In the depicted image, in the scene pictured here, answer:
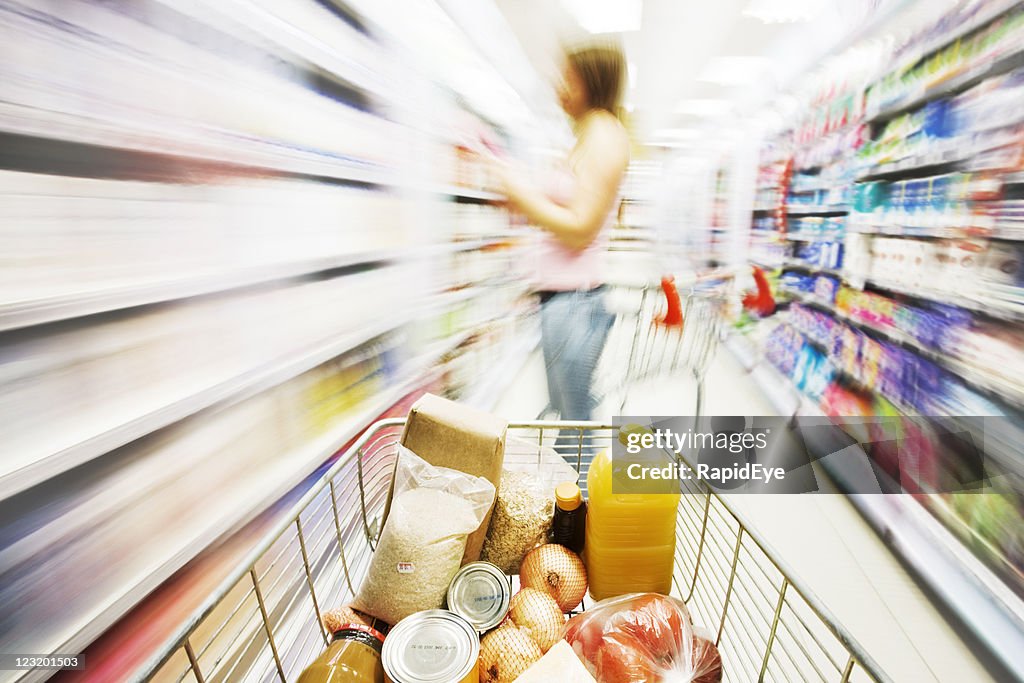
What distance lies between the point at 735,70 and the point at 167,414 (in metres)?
5.39

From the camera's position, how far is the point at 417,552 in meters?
0.69

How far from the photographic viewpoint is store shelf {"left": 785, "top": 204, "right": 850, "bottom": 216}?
2.65 metres

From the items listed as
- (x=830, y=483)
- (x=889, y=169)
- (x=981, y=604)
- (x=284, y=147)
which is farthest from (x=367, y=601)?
(x=889, y=169)

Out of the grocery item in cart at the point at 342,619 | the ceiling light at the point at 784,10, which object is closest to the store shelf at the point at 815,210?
the ceiling light at the point at 784,10

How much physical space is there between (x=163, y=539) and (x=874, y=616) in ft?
6.55

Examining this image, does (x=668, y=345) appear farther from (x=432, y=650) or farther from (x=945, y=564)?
(x=432, y=650)

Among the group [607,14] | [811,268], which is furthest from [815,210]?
[607,14]

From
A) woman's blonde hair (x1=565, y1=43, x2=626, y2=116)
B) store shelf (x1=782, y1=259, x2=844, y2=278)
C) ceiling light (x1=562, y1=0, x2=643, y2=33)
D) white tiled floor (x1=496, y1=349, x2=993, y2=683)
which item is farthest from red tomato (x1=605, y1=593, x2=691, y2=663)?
ceiling light (x1=562, y1=0, x2=643, y2=33)

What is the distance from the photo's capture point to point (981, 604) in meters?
1.42

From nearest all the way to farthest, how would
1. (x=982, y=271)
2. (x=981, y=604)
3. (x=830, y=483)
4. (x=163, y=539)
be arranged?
1. (x=163, y=539)
2. (x=981, y=604)
3. (x=982, y=271)
4. (x=830, y=483)

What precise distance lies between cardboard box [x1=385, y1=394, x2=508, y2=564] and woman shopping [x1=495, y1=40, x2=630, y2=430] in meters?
0.66

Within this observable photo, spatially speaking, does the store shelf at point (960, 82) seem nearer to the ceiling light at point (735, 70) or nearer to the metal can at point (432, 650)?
the metal can at point (432, 650)

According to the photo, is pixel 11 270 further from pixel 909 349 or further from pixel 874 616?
pixel 909 349

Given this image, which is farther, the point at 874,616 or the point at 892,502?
the point at 892,502
